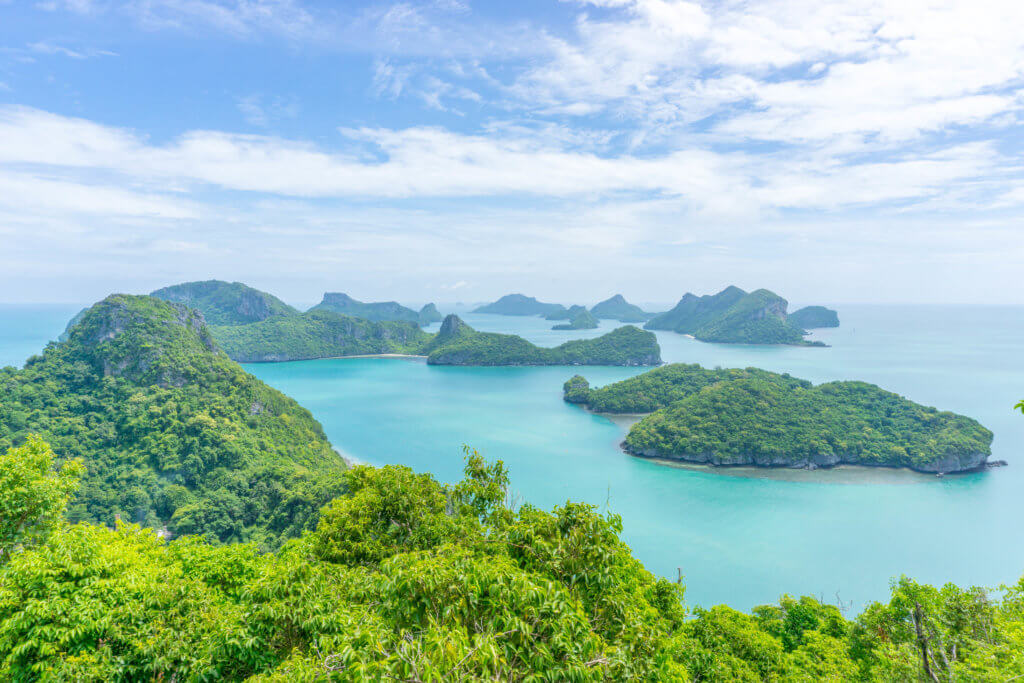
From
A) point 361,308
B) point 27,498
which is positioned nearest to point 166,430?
point 27,498

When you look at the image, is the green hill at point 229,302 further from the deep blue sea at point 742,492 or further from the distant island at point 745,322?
the distant island at point 745,322

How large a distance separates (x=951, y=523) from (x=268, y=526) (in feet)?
137

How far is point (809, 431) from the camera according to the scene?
39.1 m

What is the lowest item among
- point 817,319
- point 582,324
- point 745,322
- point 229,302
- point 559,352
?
point 559,352

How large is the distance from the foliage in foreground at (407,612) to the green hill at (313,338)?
333 ft

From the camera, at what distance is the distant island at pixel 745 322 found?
390 feet

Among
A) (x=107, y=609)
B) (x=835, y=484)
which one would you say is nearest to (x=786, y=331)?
(x=835, y=484)

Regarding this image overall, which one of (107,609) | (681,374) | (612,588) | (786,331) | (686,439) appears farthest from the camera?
(786,331)

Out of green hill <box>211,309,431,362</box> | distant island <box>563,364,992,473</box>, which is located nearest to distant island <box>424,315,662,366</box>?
green hill <box>211,309,431,362</box>

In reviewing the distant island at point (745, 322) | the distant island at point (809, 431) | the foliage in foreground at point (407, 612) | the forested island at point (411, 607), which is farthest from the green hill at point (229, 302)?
the foliage in foreground at point (407, 612)

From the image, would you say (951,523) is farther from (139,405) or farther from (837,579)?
(139,405)

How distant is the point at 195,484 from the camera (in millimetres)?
28000

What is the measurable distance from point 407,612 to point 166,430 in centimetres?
3565

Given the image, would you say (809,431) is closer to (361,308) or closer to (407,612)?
(407,612)
